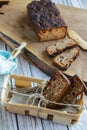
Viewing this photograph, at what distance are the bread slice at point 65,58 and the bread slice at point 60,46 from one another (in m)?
0.02

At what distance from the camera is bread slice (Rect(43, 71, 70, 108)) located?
90 centimetres

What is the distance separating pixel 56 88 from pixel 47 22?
501mm

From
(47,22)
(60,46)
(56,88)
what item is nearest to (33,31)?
(47,22)

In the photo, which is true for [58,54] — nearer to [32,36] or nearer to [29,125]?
[32,36]

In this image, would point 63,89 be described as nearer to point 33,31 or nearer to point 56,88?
point 56,88

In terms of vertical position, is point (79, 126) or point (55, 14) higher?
point (55, 14)

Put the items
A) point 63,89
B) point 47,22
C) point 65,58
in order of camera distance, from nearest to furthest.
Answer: point 63,89 → point 65,58 → point 47,22

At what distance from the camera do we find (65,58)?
120 cm

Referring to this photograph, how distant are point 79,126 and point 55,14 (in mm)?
645

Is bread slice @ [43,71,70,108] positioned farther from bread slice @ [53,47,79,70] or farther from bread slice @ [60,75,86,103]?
bread slice @ [53,47,79,70]

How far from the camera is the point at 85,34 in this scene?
1.39 m

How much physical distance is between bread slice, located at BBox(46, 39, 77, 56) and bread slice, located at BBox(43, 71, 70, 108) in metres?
0.32

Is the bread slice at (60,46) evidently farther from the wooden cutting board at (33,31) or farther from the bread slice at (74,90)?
the bread slice at (74,90)

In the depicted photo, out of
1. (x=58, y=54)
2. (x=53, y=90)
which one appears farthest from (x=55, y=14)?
(x=53, y=90)
